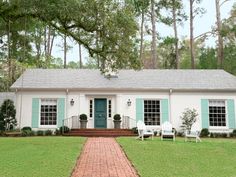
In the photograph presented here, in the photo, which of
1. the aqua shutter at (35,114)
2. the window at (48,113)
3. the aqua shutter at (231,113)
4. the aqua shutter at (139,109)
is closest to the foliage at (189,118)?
the aqua shutter at (231,113)

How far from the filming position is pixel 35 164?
9109 millimetres

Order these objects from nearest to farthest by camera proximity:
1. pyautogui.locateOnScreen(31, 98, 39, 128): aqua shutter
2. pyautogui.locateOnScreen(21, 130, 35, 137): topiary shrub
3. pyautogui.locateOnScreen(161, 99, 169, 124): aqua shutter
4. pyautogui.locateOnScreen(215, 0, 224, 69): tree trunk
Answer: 1. pyautogui.locateOnScreen(21, 130, 35, 137): topiary shrub
2. pyautogui.locateOnScreen(31, 98, 39, 128): aqua shutter
3. pyautogui.locateOnScreen(161, 99, 169, 124): aqua shutter
4. pyautogui.locateOnScreen(215, 0, 224, 69): tree trunk

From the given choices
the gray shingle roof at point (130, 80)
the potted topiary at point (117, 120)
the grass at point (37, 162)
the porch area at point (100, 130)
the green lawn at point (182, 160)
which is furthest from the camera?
the gray shingle roof at point (130, 80)

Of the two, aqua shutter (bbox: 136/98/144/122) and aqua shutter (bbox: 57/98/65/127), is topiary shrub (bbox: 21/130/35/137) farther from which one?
aqua shutter (bbox: 136/98/144/122)

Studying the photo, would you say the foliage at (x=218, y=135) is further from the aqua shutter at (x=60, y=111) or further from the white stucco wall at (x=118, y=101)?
the aqua shutter at (x=60, y=111)

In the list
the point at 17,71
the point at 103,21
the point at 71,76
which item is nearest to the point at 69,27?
the point at 103,21

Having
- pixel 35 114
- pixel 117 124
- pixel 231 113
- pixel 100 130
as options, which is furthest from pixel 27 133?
pixel 231 113

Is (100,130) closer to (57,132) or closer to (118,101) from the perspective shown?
(118,101)

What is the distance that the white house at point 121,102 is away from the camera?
21.1 metres

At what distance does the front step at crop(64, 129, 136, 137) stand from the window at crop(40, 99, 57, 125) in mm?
1810

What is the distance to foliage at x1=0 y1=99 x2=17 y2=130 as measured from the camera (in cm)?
2069

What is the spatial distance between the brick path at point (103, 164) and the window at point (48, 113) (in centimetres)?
919

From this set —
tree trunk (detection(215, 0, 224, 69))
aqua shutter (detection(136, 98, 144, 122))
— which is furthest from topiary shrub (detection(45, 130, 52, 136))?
tree trunk (detection(215, 0, 224, 69))

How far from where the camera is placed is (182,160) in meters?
10.1
